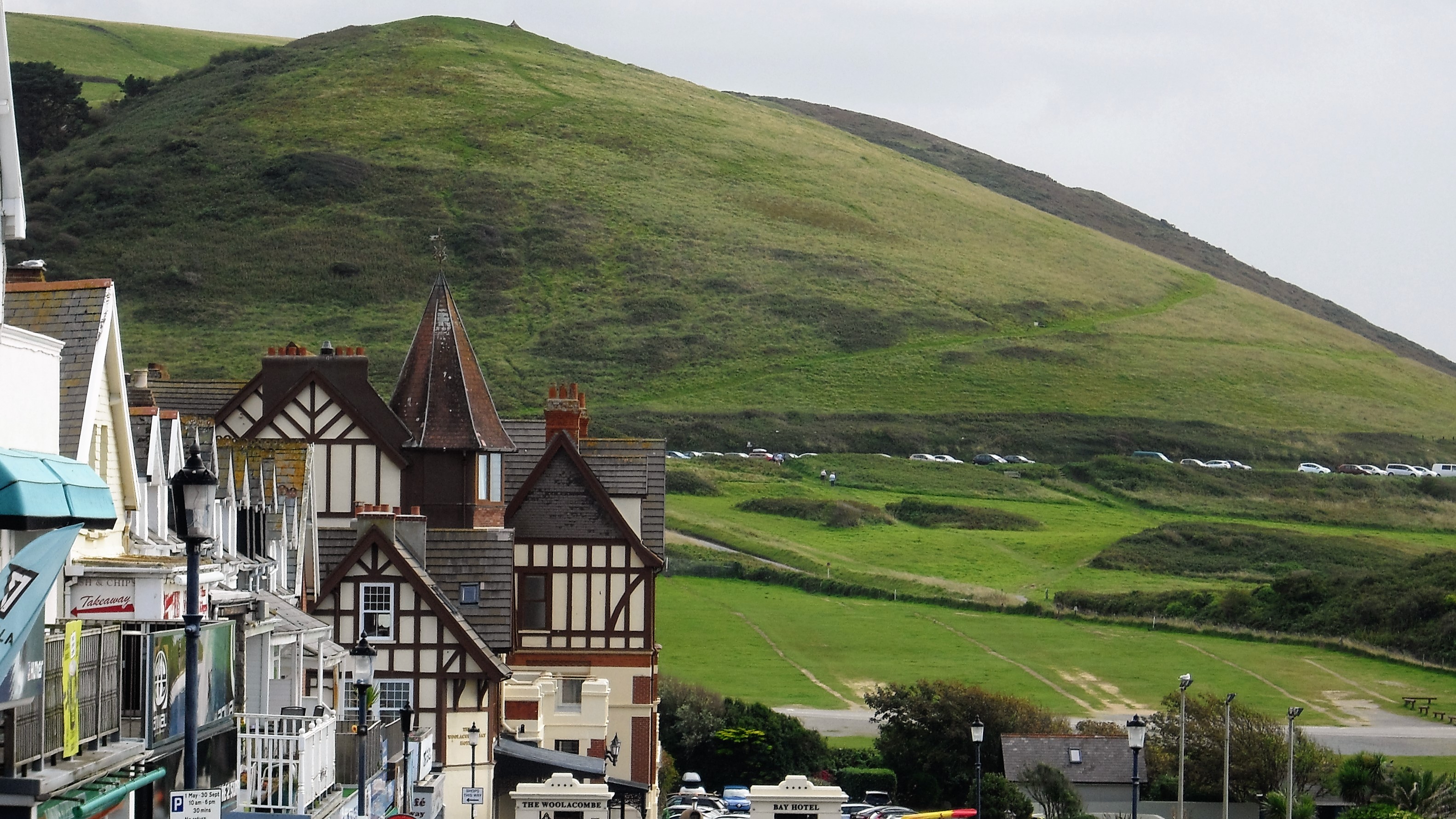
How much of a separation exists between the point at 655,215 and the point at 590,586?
15858 centimetres

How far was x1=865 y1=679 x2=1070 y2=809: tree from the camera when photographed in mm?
55156

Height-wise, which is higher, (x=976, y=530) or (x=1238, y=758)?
(x=976, y=530)

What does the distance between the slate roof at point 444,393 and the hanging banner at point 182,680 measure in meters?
17.6

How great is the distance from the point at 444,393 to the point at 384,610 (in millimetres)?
6650

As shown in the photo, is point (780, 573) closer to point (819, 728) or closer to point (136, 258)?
point (819, 728)

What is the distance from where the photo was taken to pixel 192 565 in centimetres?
1527

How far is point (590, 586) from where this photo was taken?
39156 mm

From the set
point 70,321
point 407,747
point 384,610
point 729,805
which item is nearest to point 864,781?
point 729,805

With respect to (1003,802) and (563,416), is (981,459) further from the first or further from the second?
(563,416)

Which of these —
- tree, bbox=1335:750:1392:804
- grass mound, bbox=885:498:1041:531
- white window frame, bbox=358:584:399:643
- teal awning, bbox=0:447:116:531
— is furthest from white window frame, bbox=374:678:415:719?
grass mound, bbox=885:498:1041:531

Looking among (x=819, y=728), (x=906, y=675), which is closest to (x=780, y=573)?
(x=906, y=675)

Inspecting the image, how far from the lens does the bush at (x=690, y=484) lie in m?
120

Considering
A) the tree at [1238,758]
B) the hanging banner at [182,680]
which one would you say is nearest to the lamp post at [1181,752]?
the tree at [1238,758]

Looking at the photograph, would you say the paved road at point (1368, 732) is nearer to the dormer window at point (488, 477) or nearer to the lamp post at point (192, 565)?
the dormer window at point (488, 477)
